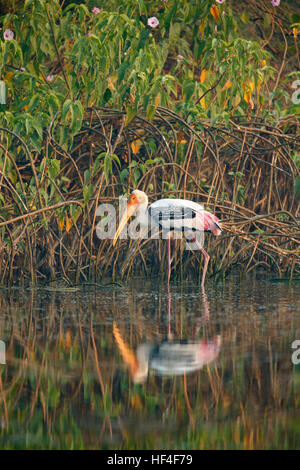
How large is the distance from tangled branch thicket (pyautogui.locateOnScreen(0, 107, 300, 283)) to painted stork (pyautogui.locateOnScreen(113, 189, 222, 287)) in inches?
8.5

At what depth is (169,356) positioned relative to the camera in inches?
229

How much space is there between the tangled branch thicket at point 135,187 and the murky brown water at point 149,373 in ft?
4.84

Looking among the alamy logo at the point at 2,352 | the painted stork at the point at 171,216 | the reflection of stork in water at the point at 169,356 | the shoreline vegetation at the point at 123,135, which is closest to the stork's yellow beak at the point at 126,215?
the painted stork at the point at 171,216

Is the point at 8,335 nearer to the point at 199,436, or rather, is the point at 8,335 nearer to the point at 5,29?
the point at 199,436

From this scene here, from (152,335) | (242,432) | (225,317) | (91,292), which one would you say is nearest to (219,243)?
(91,292)

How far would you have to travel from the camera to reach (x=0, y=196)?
957cm

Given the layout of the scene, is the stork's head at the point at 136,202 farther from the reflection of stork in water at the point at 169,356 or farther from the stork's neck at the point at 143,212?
the reflection of stork in water at the point at 169,356

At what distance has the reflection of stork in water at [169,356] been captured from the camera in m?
5.39

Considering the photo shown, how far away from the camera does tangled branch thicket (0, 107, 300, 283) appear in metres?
9.84

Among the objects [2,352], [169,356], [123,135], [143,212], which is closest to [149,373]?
[169,356]

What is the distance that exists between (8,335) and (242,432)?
3.05 metres

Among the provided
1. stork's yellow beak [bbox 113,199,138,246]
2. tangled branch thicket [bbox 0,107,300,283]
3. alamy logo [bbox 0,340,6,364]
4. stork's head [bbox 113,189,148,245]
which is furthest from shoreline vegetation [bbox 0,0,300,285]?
alamy logo [bbox 0,340,6,364]

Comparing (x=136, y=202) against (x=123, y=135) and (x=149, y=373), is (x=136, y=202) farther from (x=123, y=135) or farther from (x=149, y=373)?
(x=149, y=373)
